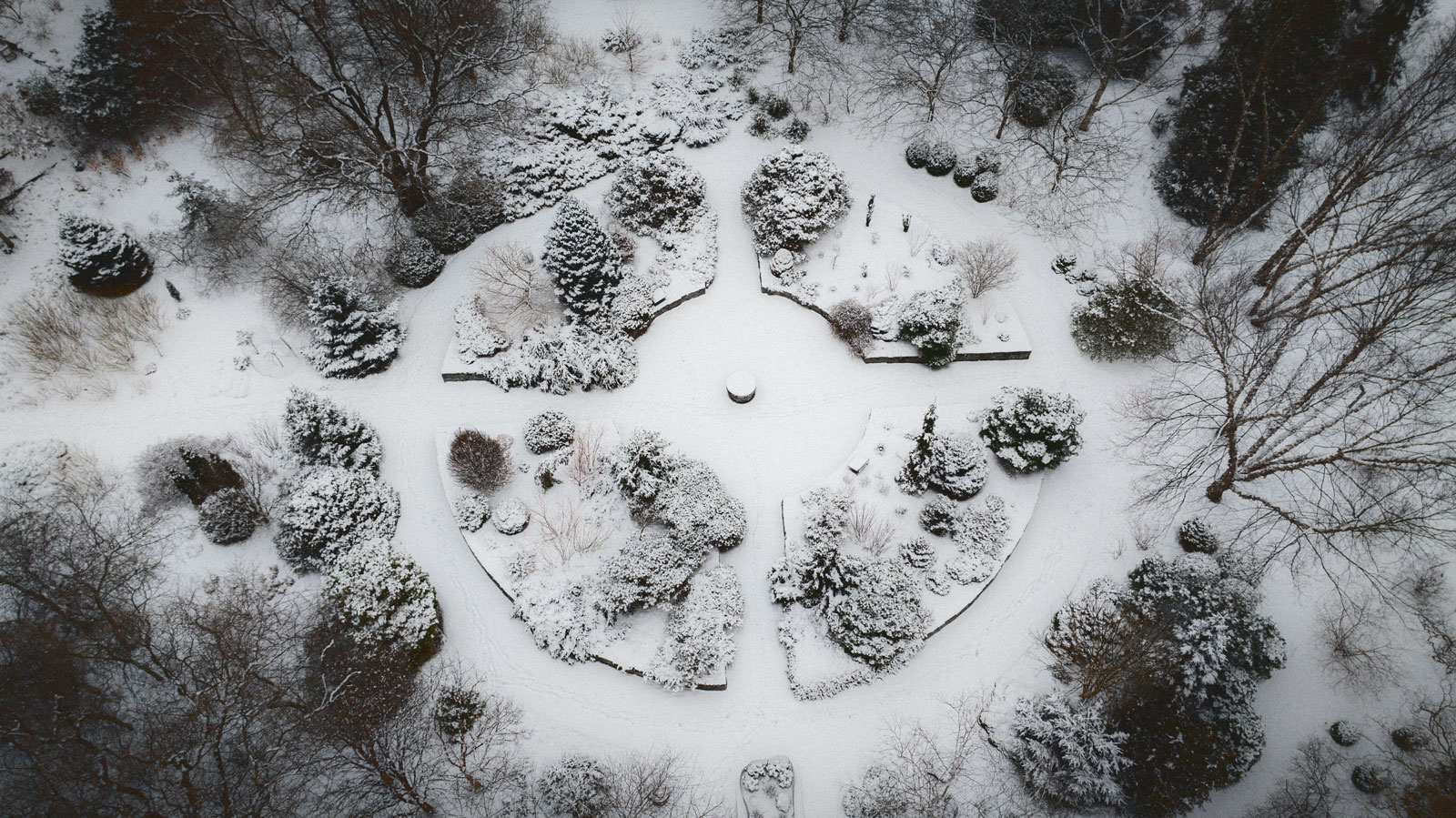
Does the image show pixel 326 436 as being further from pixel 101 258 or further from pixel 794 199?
pixel 794 199

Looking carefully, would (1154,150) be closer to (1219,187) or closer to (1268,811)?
(1219,187)

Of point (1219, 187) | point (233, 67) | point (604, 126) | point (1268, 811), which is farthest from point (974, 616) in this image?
point (233, 67)

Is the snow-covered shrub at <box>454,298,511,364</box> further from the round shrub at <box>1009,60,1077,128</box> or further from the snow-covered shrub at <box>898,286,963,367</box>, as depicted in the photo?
the round shrub at <box>1009,60,1077,128</box>

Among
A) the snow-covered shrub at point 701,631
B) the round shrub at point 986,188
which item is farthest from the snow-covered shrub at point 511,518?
the round shrub at point 986,188

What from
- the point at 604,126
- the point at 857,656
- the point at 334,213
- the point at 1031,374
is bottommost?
the point at 857,656

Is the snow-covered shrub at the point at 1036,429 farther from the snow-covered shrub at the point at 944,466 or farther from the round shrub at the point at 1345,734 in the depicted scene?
the round shrub at the point at 1345,734
